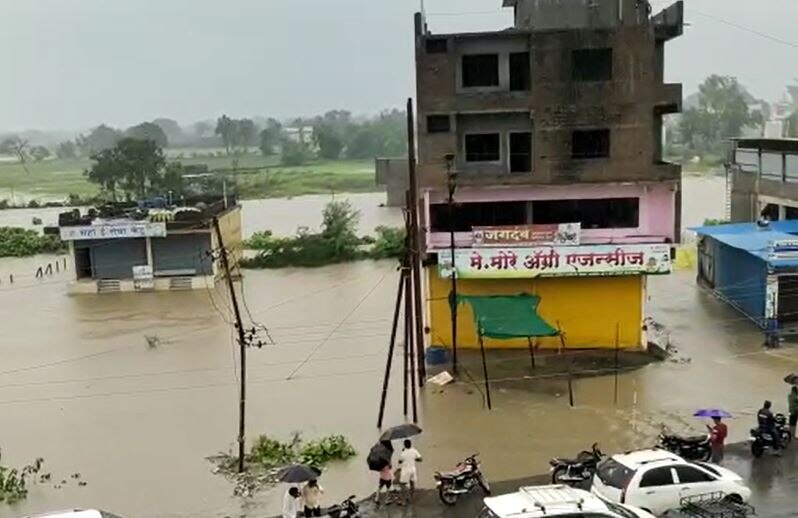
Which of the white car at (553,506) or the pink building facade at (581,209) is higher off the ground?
the pink building facade at (581,209)

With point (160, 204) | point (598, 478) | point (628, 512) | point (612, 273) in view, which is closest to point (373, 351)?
point (612, 273)

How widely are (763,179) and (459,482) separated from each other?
2927 cm

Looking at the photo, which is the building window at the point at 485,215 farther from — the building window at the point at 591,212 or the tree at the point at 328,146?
the tree at the point at 328,146

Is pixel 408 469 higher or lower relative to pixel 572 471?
higher

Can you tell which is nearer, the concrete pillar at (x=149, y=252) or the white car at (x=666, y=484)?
the white car at (x=666, y=484)

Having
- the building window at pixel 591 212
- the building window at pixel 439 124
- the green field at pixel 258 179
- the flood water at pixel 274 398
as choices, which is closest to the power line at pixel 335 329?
the flood water at pixel 274 398

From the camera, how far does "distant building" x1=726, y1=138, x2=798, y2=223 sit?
37.2 meters

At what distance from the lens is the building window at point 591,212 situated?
1118 inches


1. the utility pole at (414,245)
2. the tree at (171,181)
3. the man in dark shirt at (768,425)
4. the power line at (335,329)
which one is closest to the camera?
the man in dark shirt at (768,425)

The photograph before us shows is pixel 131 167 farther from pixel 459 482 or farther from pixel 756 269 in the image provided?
pixel 459 482

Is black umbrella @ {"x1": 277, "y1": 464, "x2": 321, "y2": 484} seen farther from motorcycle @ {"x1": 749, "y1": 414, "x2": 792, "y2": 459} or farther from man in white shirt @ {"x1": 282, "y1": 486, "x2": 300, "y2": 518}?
motorcycle @ {"x1": 749, "y1": 414, "x2": 792, "y2": 459}

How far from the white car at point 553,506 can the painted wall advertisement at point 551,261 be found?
1512 centimetres

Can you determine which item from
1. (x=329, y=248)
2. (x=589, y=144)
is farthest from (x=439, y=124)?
(x=329, y=248)

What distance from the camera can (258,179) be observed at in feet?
454
